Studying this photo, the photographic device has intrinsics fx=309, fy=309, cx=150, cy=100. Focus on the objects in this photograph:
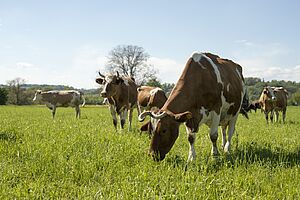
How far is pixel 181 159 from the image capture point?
20.7 ft

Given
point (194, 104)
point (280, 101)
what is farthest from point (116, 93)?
point (280, 101)

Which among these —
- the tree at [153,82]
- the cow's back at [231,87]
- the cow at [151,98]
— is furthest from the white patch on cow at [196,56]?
the tree at [153,82]

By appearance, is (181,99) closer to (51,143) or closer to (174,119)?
(174,119)

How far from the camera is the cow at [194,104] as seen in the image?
5.79 m

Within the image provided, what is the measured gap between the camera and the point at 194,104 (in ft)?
20.7

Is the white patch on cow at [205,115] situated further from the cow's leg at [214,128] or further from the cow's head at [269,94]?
the cow's head at [269,94]

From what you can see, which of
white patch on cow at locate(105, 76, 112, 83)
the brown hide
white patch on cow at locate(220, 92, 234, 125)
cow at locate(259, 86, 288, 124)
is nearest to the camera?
white patch on cow at locate(220, 92, 234, 125)

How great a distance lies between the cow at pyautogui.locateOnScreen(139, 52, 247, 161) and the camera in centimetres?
579

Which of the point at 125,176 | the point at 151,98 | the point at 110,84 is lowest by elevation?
the point at 125,176

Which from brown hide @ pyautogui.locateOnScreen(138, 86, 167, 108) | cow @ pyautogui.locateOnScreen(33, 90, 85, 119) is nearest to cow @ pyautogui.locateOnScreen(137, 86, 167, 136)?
brown hide @ pyautogui.locateOnScreen(138, 86, 167, 108)

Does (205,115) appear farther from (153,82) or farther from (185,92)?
(153,82)

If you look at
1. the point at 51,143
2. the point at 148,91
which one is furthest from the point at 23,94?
the point at 51,143

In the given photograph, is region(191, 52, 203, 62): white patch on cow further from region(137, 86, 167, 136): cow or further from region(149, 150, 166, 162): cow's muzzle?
region(137, 86, 167, 136): cow

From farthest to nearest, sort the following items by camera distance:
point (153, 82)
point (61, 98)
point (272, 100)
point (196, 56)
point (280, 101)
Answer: point (153, 82), point (61, 98), point (280, 101), point (272, 100), point (196, 56)
